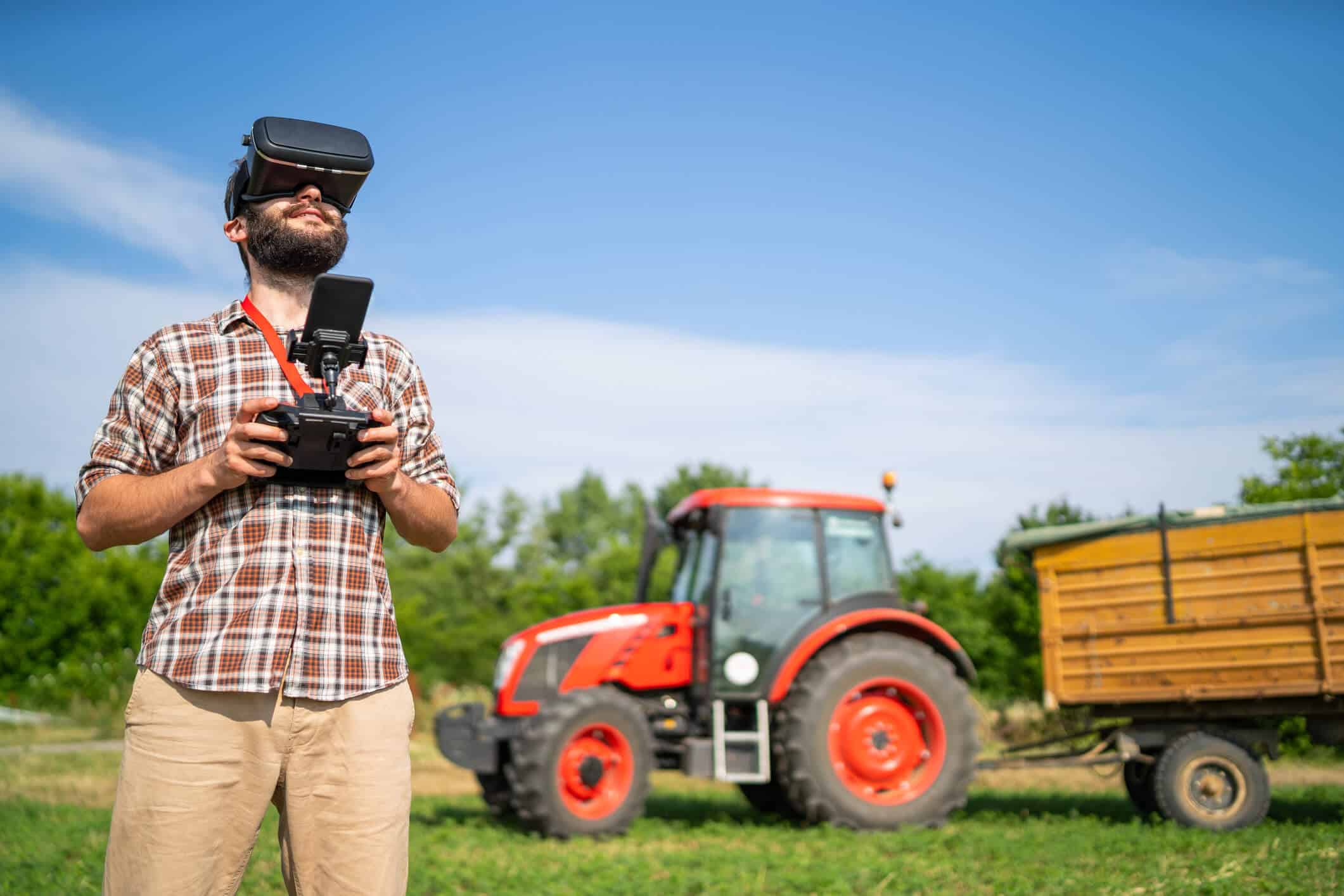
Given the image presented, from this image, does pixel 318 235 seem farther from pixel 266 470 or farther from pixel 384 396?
pixel 266 470

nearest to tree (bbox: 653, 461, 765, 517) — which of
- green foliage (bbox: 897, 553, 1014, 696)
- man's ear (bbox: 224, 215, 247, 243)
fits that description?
green foliage (bbox: 897, 553, 1014, 696)

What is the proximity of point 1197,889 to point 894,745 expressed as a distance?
2.78 metres

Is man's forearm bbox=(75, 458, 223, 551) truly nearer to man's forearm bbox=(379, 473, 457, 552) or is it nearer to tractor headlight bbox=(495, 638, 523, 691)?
man's forearm bbox=(379, 473, 457, 552)

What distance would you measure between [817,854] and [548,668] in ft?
7.54

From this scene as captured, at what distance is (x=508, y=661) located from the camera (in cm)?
804

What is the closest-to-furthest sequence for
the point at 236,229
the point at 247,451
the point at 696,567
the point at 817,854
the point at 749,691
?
the point at 247,451, the point at 236,229, the point at 817,854, the point at 749,691, the point at 696,567

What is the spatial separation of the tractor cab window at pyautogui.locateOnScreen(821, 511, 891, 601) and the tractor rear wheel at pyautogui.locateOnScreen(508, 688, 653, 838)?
1667 millimetres

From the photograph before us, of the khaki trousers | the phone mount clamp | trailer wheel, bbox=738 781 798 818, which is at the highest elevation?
the phone mount clamp

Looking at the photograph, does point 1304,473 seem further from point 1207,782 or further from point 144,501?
point 144,501

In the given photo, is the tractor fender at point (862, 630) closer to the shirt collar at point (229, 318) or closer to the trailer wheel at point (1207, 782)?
the trailer wheel at point (1207, 782)

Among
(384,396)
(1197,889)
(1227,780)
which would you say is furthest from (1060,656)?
(384,396)

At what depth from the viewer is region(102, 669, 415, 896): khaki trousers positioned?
191cm

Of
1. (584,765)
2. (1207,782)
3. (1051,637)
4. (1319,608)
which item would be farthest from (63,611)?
(1319,608)

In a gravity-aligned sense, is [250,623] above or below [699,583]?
below
